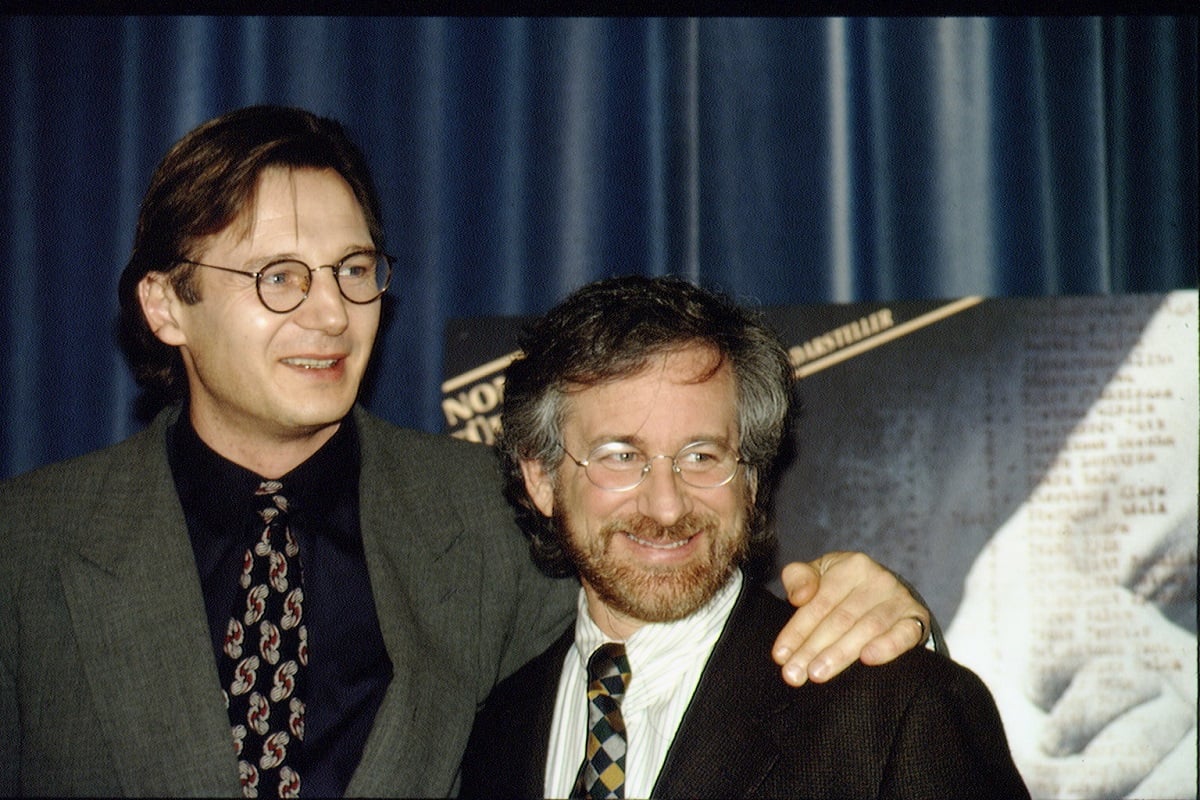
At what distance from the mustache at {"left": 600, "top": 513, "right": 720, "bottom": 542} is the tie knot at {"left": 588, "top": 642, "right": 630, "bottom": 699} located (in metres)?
0.20

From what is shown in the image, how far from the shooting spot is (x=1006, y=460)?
8.10ft

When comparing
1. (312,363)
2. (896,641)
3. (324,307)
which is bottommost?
(896,641)

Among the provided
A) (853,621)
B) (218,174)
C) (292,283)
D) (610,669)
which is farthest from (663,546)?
(218,174)

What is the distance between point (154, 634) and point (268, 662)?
0.20 meters

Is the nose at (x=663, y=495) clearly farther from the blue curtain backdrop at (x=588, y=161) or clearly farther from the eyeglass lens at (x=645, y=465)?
the blue curtain backdrop at (x=588, y=161)

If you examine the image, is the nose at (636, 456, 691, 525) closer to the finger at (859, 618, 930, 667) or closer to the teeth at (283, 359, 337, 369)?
the finger at (859, 618, 930, 667)

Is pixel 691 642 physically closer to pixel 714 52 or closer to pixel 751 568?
pixel 751 568

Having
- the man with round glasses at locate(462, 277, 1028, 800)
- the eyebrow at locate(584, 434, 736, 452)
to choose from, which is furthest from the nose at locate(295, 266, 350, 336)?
the eyebrow at locate(584, 434, 736, 452)

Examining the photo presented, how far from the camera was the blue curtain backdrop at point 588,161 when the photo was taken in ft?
9.35

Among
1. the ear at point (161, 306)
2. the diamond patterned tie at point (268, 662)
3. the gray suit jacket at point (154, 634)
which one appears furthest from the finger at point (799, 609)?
the ear at point (161, 306)

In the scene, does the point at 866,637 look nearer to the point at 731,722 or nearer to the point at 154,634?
the point at 731,722

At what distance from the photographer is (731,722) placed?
1809mm

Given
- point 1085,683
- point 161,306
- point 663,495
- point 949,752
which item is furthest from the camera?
point 1085,683

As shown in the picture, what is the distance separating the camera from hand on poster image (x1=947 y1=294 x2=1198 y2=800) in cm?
243
